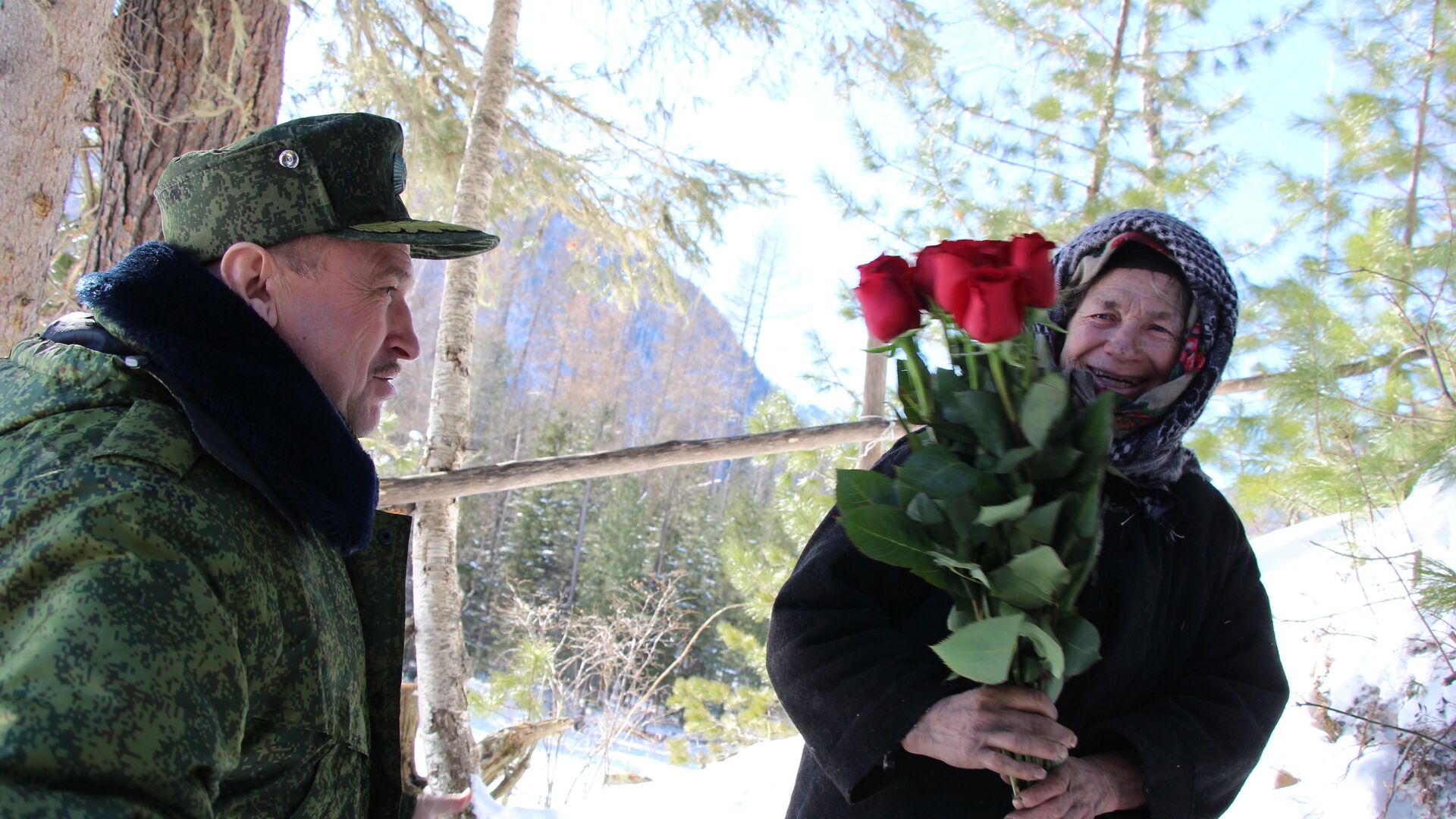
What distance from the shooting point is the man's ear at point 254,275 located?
99cm

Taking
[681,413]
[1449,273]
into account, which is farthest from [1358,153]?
[681,413]

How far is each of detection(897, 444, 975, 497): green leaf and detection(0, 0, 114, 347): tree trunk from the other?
2063 millimetres

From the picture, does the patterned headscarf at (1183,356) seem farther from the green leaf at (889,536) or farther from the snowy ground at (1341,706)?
the snowy ground at (1341,706)

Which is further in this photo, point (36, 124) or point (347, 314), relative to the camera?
point (36, 124)

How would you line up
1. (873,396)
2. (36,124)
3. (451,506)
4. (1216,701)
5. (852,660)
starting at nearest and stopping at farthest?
(852,660)
(1216,701)
(36,124)
(451,506)
(873,396)

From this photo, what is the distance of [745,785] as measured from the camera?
4.11m

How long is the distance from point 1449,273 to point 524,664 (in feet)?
25.8

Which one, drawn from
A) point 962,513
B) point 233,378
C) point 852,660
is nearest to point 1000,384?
point 962,513

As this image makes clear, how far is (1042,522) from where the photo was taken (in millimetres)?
1039

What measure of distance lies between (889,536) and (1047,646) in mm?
229

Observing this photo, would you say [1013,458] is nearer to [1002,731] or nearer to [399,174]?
[1002,731]

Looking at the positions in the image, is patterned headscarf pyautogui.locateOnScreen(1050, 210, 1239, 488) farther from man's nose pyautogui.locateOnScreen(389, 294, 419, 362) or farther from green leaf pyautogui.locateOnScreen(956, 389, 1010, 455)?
man's nose pyautogui.locateOnScreen(389, 294, 419, 362)

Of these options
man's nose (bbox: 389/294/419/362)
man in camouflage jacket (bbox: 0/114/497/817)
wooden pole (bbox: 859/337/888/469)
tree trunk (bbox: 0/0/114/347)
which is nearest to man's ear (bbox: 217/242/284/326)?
man in camouflage jacket (bbox: 0/114/497/817)

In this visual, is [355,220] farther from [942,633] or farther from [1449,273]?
[1449,273]
